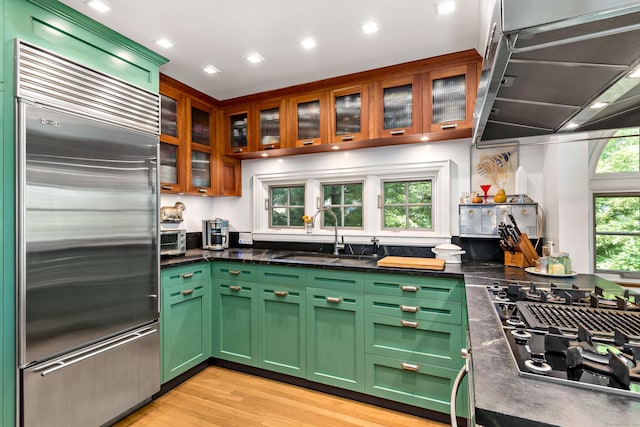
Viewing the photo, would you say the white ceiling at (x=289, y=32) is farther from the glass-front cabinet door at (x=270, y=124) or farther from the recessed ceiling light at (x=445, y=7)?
the glass-front cabinet door at (x=270, y=124)

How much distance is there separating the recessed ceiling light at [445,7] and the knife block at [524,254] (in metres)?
1.59

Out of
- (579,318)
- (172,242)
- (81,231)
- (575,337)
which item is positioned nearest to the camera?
(575,337)

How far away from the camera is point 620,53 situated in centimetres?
87

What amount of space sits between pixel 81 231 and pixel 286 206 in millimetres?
1931

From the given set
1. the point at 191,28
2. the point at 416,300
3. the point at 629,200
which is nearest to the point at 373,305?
the point at 416,300

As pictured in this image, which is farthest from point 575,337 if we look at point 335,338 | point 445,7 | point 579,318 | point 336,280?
point 445,7

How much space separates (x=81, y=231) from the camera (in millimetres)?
1796

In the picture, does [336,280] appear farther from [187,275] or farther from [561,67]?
[561,67]

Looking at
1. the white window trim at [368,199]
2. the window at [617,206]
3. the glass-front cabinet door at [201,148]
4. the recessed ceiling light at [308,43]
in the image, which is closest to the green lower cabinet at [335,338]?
the white window trim at [368,199]

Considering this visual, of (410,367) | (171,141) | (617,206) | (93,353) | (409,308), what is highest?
(171,141)

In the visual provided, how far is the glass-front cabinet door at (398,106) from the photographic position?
2490 millimetres

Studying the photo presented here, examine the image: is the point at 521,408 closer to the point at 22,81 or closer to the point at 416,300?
the point at 416,300

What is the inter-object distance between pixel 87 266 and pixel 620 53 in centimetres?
251

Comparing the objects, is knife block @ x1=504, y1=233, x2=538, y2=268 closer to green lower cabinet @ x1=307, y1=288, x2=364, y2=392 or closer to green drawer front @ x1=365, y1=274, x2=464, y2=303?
green drawer front @ x1=365, y1=274, x2=464, y2=303
